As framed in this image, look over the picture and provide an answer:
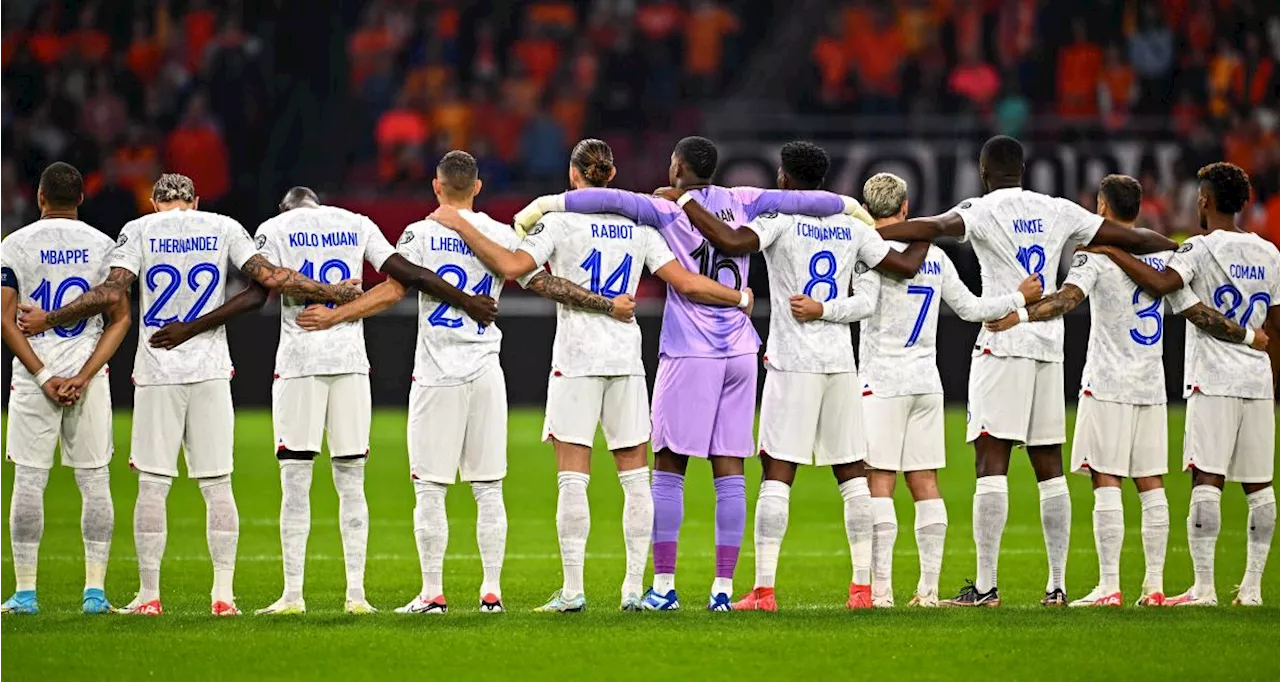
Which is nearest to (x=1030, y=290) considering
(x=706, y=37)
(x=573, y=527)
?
(x=573, y=527)

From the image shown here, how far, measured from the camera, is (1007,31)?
25219mm

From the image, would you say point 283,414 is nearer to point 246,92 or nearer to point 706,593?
point 706,593

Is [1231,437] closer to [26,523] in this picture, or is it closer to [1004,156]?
[1004,156]

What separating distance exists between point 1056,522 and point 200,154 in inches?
618

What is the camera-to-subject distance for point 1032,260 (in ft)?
32.9

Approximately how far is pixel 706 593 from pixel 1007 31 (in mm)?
15547

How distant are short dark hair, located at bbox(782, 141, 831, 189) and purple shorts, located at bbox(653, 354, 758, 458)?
0.95m

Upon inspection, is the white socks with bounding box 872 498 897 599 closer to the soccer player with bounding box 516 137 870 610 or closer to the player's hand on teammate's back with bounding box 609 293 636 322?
the soccer player with bounding box 516 137 870 610

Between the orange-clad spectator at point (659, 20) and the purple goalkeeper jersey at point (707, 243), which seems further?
the orange-clad spectator at point (659, 20)

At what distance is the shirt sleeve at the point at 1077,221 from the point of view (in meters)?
10.0

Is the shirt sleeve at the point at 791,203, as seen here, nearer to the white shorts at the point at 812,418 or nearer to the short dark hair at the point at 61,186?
the white shorts at the point at 812,418

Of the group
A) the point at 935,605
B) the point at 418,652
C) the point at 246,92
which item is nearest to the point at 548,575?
the point at 935,605

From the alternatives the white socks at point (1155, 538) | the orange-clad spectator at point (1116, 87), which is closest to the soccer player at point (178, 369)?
the white socks at point (1155, 538)

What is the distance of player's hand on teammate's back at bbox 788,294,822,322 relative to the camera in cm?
956
